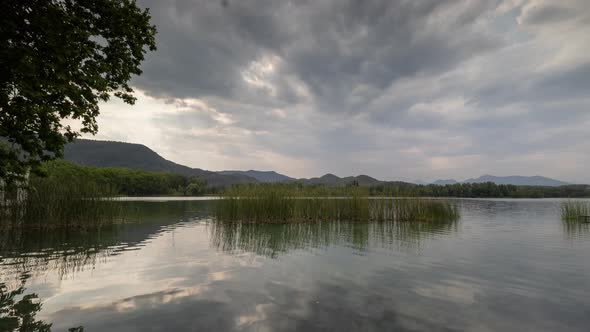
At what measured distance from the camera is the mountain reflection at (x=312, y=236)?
10.8 meters

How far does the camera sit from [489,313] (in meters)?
4.97

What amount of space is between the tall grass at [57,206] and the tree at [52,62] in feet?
24.0

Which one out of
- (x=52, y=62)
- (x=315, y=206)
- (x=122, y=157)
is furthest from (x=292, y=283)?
(x=122, y=157)

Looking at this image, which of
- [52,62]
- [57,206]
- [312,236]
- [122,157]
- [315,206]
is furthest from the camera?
[122,157]

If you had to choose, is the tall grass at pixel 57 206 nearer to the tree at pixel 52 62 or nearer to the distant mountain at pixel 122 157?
the tree at pixel 52 62

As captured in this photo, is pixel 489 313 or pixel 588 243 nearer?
pixel 489 313

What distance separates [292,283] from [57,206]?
12.5 metres

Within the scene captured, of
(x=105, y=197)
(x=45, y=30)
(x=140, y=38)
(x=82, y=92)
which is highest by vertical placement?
(x=140, y=38)

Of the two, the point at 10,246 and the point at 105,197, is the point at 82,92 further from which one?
the point at 105,197

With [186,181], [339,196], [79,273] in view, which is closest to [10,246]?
[79,273]

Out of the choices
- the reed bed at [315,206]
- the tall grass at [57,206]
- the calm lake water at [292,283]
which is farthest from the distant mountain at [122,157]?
the calm lake water at [292,283]

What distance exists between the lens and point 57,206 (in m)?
13.6

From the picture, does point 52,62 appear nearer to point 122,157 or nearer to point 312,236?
point 312,236

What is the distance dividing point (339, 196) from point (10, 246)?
50.4 ft
